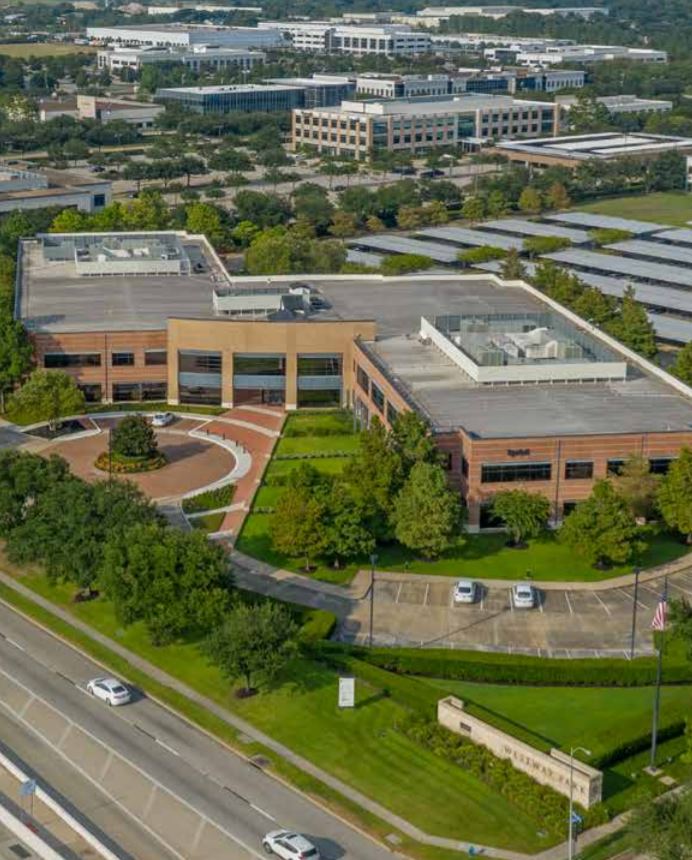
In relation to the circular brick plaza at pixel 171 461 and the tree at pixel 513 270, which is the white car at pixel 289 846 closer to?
the circular brick plaza at pixel 171 461

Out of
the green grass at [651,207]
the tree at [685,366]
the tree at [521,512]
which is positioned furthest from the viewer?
the green grass at [651,207]

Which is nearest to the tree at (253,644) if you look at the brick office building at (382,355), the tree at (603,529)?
the tree at (603,529)

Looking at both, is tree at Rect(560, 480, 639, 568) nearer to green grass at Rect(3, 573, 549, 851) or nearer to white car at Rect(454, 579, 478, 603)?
white car at Rect(454, 579, 478, 603)

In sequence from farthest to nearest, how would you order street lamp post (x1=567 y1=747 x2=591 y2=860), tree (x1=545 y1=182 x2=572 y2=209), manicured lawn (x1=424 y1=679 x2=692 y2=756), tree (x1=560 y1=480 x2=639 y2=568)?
tree (x1=545 y1=182 x2=572 y2=209) < tree (x1=560 y1=480 x2=639 y2=568) < manicured lawn (x1=424 y1=679 x2=692 y2=756) < street lamp post (x1=567 y1=747 x2=591 y2=860)

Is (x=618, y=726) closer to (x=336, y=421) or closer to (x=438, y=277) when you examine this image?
(x=336, y=421)

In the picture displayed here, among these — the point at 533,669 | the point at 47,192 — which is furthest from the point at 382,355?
the point at 47,192

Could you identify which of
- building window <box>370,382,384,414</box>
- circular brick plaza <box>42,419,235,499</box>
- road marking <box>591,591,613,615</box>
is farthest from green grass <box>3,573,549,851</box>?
building window <box>370,382,384,414</box>

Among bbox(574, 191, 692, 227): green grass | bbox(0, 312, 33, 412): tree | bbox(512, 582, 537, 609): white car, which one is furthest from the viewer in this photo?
bbox(574, 191, 692, 227): green grass

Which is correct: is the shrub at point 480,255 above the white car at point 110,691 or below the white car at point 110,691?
above
